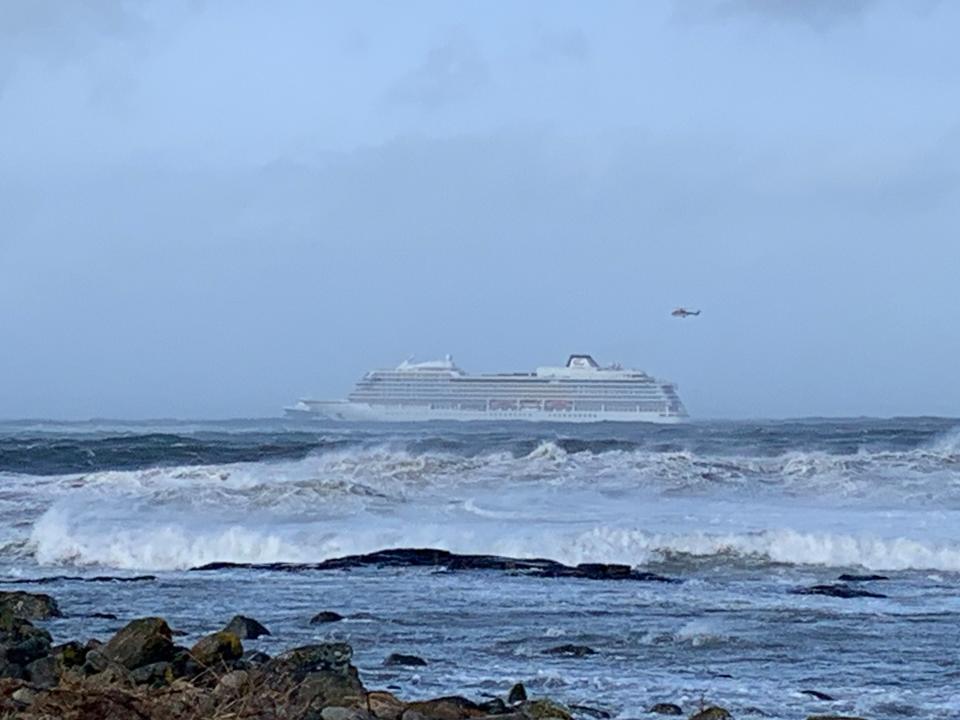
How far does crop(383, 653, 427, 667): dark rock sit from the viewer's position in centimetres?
949

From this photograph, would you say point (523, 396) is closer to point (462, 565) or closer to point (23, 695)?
point (462, 565)

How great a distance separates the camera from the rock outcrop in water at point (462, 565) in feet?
50.1

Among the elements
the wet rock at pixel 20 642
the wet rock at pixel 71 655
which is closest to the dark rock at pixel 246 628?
the wet rock at pixel 20 642

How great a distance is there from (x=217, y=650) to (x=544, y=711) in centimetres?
252

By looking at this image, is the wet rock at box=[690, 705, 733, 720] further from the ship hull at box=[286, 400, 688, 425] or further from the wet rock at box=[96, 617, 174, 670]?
the ship hull at box=[286, 400, 688, 425]

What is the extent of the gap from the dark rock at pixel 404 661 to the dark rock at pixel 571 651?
0.96 m

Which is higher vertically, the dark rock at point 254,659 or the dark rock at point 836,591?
the dark rock at point 254,659

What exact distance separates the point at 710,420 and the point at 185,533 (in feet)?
227

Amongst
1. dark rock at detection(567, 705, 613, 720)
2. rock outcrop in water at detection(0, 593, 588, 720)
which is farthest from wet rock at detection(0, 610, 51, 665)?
dark rock at detection(567, 705, 613, 720)

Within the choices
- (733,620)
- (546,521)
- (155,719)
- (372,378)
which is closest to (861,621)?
(733,620)

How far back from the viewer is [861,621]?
11.6m

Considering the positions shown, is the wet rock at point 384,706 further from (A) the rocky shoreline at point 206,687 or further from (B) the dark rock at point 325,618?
(B) the dark rock at point 325,618

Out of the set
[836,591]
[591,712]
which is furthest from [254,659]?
[836,591]

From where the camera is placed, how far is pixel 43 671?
320 inches
